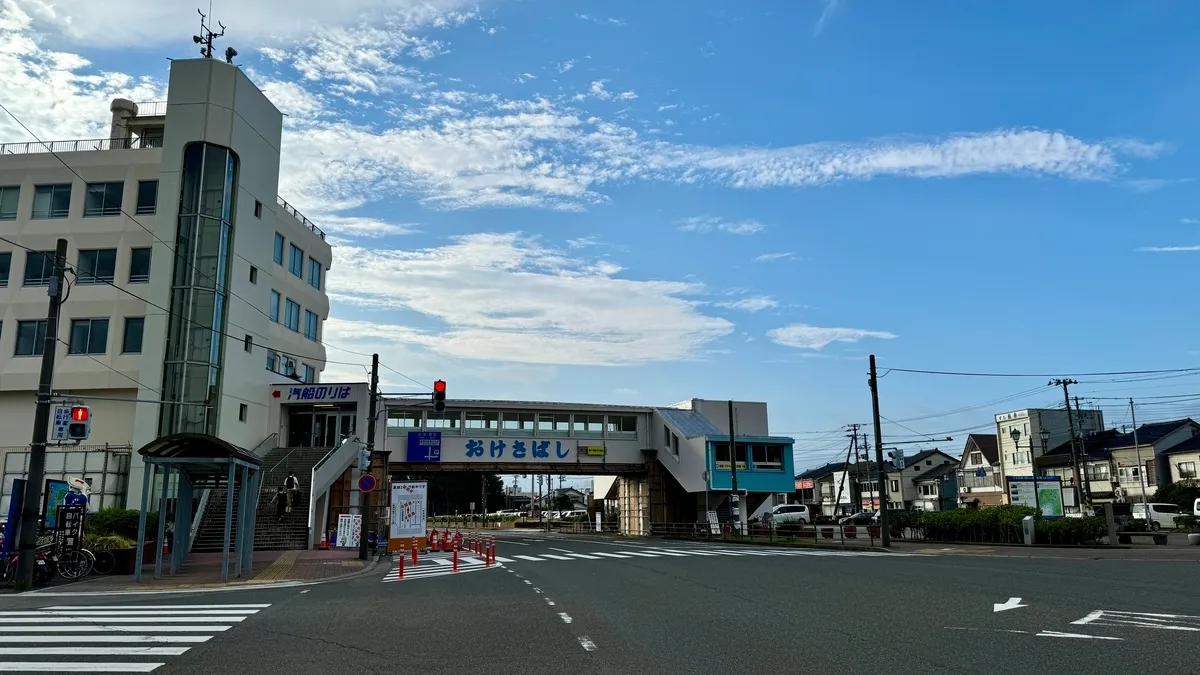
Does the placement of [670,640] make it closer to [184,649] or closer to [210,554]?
[184,649]

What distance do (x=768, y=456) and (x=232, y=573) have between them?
3890 centimetres

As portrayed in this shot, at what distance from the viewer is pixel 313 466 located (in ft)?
120

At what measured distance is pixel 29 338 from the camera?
121 ft

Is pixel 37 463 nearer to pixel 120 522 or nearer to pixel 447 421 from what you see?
pixel 120 522

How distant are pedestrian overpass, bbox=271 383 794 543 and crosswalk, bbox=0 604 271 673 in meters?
30.7

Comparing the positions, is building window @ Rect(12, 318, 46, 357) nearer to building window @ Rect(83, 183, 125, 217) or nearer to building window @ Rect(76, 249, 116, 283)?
building window @ Rect(76, 249, 116, 283)

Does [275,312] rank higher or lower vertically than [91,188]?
lower

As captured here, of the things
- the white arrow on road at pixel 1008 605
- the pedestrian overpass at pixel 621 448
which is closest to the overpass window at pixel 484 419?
the pedestrian overpass at pixel 621 448

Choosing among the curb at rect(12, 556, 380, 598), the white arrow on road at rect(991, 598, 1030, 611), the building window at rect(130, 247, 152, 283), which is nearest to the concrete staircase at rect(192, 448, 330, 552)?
the building window at rect(130, 247, 152, 283)

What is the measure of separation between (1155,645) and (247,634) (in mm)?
10644

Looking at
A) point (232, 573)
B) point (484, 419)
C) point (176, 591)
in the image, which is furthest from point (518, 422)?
point (176, 591)

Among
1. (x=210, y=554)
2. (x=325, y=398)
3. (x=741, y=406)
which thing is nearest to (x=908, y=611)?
(x=210, y=554)

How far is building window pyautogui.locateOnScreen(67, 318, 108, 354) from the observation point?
36.5 meters

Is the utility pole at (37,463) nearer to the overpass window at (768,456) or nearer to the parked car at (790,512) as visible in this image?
the overpass window at (768,456)
